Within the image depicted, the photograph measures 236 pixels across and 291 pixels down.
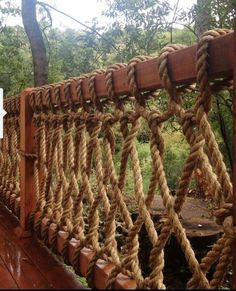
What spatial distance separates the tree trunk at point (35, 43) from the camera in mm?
6613

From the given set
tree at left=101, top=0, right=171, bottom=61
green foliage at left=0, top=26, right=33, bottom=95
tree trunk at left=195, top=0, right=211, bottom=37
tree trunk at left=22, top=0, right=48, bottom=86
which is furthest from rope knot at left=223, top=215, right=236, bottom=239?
green foliage at left=0, top=26, right=33, bottom=95

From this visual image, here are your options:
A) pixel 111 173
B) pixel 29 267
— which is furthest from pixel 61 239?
pixel 111 173

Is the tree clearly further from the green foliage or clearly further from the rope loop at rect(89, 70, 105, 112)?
the rope loop at rect(89, 70, 105, 112)

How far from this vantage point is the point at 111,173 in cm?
132

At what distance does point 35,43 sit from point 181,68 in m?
6.31

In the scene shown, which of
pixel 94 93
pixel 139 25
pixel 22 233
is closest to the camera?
pixel 94 93

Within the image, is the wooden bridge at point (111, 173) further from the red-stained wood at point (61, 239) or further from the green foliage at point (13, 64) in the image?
the green foliage at point (13, 64)

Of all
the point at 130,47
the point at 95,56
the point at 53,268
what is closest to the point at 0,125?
the point at 53,268

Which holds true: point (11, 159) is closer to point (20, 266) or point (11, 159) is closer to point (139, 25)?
point (20, 266)

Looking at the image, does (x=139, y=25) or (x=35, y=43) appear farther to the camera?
(x=35, y=43)

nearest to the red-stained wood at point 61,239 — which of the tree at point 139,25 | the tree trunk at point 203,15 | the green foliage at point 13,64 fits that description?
the tree trunk at point 203,15

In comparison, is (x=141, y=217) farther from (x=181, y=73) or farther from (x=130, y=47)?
(x=130, y=47)

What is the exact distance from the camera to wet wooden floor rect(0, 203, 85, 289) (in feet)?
4.63

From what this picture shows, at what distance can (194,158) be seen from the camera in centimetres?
89
